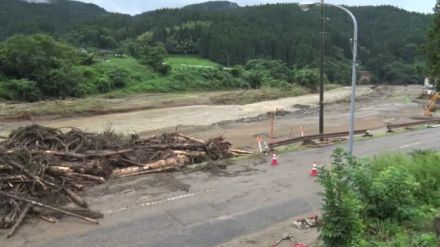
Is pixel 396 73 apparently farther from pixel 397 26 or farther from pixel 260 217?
pixel 260 217

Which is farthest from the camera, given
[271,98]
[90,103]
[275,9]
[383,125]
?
[275,9]

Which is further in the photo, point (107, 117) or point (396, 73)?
point (396, 73)

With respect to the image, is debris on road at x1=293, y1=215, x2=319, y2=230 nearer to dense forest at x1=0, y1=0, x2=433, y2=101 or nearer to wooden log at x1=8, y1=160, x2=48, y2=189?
wooden log at x1=8, y1=160, x2=48, y2=189

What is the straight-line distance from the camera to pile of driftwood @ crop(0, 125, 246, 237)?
1459 cm

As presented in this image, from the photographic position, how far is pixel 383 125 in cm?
4125

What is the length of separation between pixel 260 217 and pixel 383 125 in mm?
29110

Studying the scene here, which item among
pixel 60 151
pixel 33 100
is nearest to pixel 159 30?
pixel 33 100

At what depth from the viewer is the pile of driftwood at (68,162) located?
1459 centimetres

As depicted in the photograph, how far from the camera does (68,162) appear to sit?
60.7 feet

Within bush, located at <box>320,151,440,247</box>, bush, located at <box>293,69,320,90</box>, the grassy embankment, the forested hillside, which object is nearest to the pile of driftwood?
bush, located at <box>320,151,440,247</box>

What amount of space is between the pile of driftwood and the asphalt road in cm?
88

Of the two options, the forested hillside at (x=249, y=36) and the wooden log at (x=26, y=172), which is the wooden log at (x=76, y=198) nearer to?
the wooden log at (x=26, y=172)

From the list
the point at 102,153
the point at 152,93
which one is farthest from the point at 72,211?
the point at 152,93

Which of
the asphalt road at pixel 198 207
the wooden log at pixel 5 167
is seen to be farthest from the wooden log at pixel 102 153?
the wooden log at pixel 5 167
